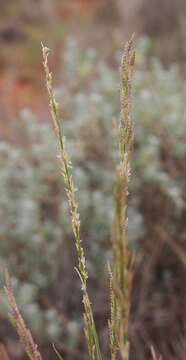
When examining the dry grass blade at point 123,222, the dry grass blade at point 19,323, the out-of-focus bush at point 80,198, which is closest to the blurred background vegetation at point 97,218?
the out-of-focus bush at point 80,198

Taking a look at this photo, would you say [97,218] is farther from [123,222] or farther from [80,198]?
[123,222]

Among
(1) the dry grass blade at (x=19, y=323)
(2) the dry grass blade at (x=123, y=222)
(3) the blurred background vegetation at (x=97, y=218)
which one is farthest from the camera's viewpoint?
(3) the blurred background vegetation at (x=97, y=218)

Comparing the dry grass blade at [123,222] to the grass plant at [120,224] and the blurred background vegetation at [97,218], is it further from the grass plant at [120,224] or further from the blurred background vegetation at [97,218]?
the blurred background vegetation at [97,218]

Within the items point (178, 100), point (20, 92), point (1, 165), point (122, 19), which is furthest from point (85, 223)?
point (122, 19)

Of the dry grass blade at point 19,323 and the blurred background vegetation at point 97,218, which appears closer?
the dry grass blade at point 19,323

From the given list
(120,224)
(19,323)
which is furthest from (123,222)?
(19,323)
